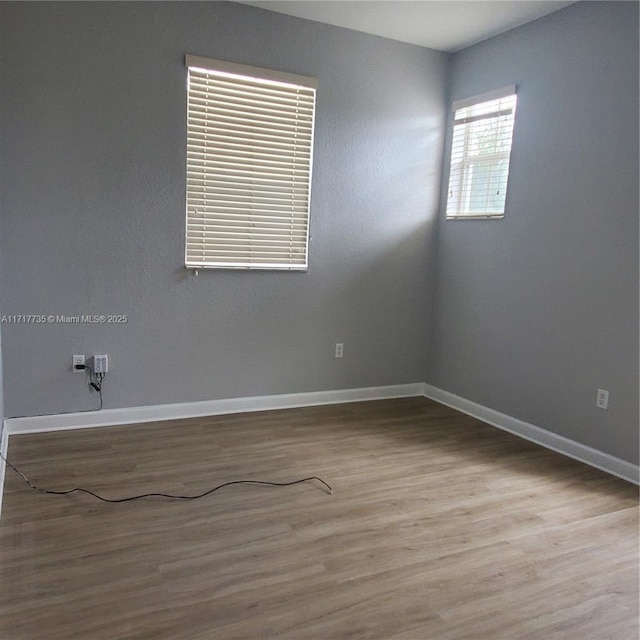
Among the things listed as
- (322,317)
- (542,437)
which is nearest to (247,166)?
(322,317)

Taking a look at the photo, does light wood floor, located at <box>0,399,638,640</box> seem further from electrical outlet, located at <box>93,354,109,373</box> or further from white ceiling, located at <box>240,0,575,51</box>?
white ceiling, located at <box>240,0,575,51</box>

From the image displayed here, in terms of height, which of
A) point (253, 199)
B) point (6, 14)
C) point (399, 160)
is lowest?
point (253, 199)

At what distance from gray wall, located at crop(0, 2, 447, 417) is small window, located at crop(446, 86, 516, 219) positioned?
18cm

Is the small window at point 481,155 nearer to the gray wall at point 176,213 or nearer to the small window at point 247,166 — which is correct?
the gray wall at point 176,213

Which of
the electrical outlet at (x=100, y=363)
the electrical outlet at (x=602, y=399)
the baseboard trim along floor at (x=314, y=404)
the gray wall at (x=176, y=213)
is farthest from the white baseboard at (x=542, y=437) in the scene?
the electrical outlet at (x=100, y=363)

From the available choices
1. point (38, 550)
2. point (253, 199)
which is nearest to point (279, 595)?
point (38, 550)

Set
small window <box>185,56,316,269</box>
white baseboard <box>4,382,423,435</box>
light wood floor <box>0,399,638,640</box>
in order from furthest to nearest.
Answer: small window <box>185,56,316,269</box> < white baseboard <box>4,382,423,435</box> < light wood floor <box>0,399,638,640</box>

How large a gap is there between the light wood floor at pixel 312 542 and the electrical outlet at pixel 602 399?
376mm

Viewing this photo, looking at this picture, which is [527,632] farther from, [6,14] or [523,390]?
[6,14]

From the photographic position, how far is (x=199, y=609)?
178 cm

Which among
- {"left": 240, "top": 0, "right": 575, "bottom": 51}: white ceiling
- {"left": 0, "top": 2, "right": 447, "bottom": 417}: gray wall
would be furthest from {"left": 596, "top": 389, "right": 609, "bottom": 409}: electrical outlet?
{"left": 240, "top": 0, "right": 575, "bottom": 51}: white ceiling

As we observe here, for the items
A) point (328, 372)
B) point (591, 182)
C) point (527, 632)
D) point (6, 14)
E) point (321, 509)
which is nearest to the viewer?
point (527, 632)

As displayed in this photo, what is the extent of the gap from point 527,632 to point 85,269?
112 inches

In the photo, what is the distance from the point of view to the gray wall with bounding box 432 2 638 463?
293 cm
